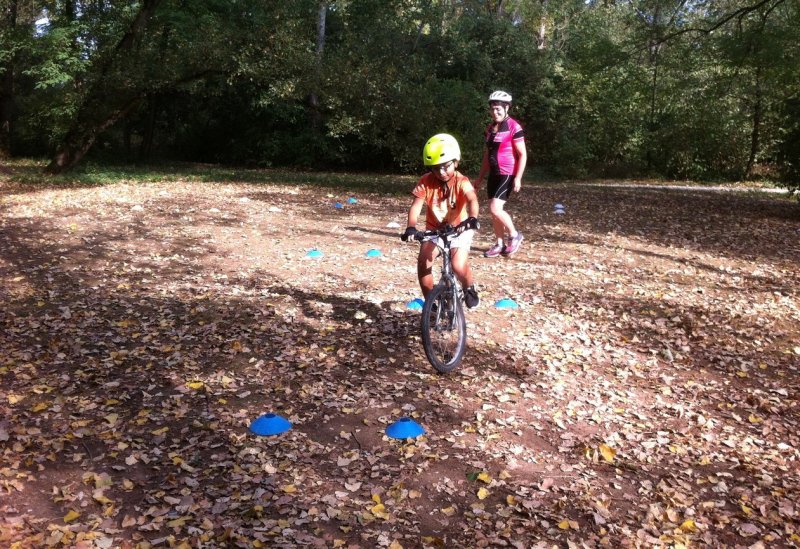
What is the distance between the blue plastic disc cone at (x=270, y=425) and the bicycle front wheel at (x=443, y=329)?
48.8 inches

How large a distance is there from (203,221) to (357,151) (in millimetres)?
15218

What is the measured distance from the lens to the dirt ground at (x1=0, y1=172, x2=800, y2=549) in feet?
11.3

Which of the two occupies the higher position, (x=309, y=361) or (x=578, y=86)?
(x=578, y=86)

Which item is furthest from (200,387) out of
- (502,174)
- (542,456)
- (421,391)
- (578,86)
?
(578,86)

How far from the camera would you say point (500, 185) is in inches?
295

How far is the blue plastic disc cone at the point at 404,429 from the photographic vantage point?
4262 millimetres

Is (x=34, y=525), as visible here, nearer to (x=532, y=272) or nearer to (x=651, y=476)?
(x=651, y=476)

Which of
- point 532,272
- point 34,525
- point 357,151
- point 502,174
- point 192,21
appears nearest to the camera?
point 34,525

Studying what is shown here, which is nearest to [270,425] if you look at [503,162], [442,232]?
[442,232]

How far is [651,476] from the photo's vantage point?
3969 millimetres

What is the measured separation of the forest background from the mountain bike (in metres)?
11.6

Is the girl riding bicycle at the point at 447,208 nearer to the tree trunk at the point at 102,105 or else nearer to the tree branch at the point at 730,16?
the tree branch at the point at 730,16

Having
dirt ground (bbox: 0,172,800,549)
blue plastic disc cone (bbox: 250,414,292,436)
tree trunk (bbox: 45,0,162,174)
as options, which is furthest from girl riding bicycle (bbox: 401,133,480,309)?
tree trunk (bbox: 45,0,162,174)

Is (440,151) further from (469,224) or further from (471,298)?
(471,298)
